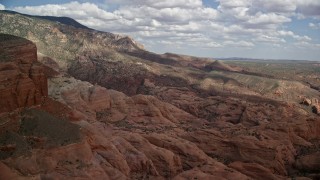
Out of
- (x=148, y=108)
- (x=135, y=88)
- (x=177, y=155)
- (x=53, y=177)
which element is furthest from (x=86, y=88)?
(x=135, y=88)

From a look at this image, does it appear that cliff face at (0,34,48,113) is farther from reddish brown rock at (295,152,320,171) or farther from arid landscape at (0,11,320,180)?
reddish brown rock at (295,152,320,171)

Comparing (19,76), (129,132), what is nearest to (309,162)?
(129,132)

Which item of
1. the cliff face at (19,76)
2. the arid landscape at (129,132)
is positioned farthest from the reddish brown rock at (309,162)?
the cliff face at (19,76)

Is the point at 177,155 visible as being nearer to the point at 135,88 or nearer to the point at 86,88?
the point at 86,88

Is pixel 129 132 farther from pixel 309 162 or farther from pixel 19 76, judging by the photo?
pixel 309 162

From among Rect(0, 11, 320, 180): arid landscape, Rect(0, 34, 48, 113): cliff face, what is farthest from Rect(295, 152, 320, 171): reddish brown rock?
Rect(0, 34, 48, 113): cliff face

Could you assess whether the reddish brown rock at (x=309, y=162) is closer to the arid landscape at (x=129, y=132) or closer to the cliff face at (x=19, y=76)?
the arid landscape at (x=129, y=132)

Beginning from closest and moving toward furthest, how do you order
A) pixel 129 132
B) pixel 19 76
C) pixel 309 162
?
pixel 19 76 < pixel 129 132 < pixel 309 162

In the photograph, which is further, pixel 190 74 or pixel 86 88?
pixel 190 74
